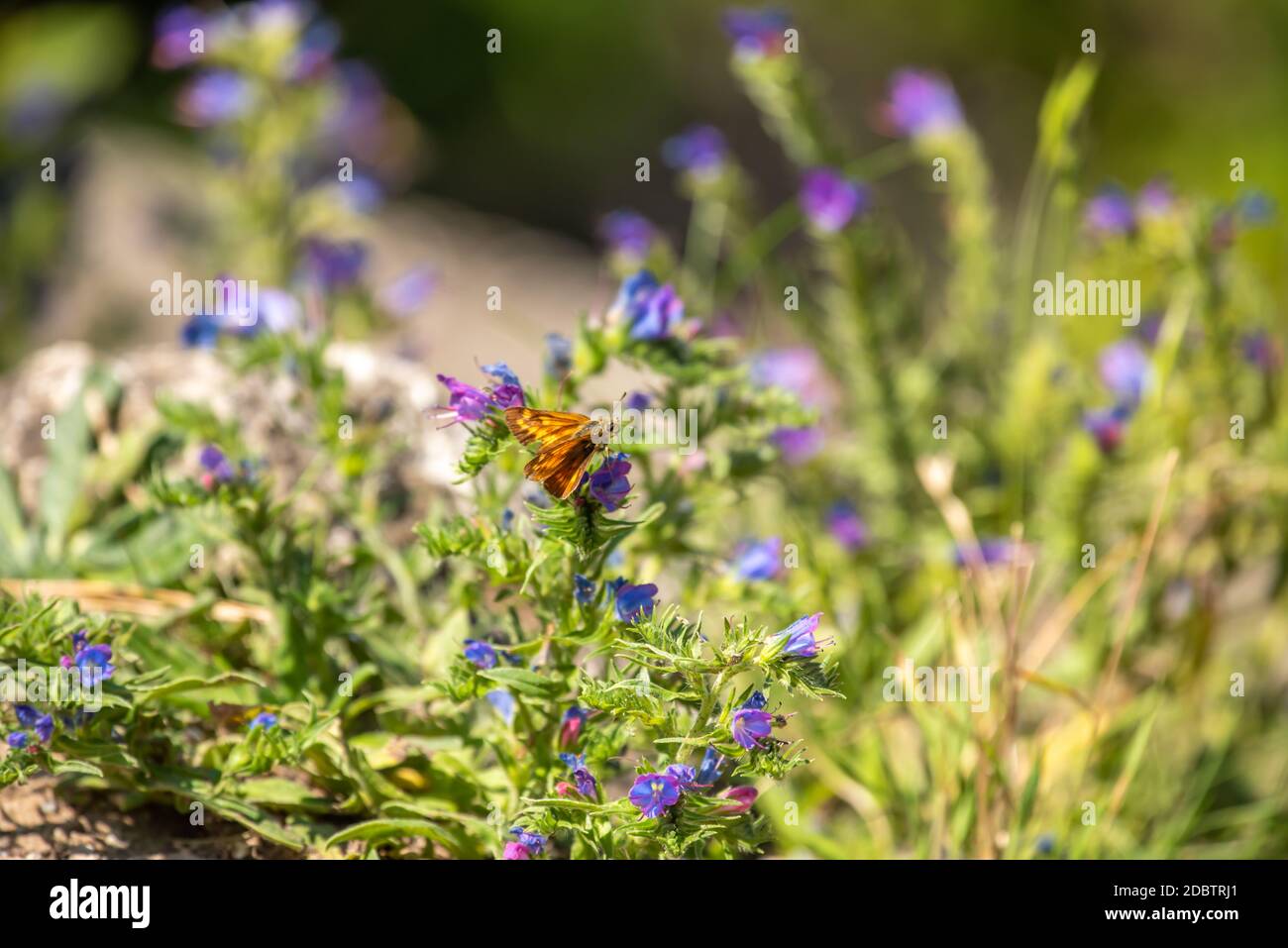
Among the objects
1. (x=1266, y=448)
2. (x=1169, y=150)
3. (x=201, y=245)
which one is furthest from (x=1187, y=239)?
(x=1169, y=150)

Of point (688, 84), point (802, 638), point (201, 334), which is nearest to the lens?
point (802, 638)

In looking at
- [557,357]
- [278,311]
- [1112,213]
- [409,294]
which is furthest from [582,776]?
[409,294]

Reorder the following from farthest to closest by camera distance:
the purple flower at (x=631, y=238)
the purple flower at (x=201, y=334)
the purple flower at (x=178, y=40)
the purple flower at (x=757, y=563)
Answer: the purple flower at (x=178, y=40) < the purple flower at (x=631, y=238) < the purple flower at (x=201, y=334) < the purple flower at (x=757, y=563)

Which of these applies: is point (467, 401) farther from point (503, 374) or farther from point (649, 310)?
point (649, 310)

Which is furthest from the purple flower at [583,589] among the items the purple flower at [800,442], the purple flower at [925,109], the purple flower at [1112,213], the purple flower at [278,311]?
the purple flower at [925,109]

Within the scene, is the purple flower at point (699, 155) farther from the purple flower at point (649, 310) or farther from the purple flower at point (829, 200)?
the purple flower at point (649, 310)

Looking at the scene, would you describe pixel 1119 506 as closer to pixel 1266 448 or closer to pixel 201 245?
pixel 1266 448

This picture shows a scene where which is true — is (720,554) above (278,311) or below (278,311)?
below

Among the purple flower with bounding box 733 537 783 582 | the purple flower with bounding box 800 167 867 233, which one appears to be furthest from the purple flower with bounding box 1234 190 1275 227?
the purple flower with bounding box 733 537 783 582
